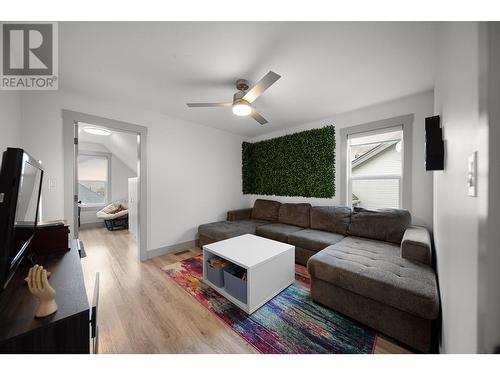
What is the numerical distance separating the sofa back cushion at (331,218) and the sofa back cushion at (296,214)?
0.15 m

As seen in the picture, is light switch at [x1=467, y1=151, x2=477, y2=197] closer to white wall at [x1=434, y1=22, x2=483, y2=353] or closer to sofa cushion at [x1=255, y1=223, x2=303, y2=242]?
white wall at [x1=434, y1=22, x2=483, y2=353]

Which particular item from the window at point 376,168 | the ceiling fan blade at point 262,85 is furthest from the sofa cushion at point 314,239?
the ceiling fan blade at point 262,85

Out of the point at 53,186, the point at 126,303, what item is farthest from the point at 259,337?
the point at 53,186

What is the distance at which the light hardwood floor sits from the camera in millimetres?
1354

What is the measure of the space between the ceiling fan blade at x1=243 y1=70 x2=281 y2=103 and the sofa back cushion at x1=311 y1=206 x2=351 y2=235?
2068mm

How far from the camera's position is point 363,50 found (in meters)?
1.54

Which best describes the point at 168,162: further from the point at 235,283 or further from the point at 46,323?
the point at 46,323

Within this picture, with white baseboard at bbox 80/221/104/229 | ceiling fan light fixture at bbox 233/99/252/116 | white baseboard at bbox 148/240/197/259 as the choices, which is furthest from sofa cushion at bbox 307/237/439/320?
white baseboard at bbox 80/221/104/229

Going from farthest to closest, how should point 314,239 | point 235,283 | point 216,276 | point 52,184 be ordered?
point 314,239 < point 52,184 < point 216,276 < point 235,283

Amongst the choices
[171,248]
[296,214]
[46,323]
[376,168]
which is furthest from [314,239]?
[46,323]

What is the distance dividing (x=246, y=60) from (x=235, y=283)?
2092 mm

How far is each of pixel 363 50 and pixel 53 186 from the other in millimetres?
3548

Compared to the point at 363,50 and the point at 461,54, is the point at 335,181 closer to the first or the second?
the point at 363,50

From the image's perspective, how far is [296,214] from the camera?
130 inches
